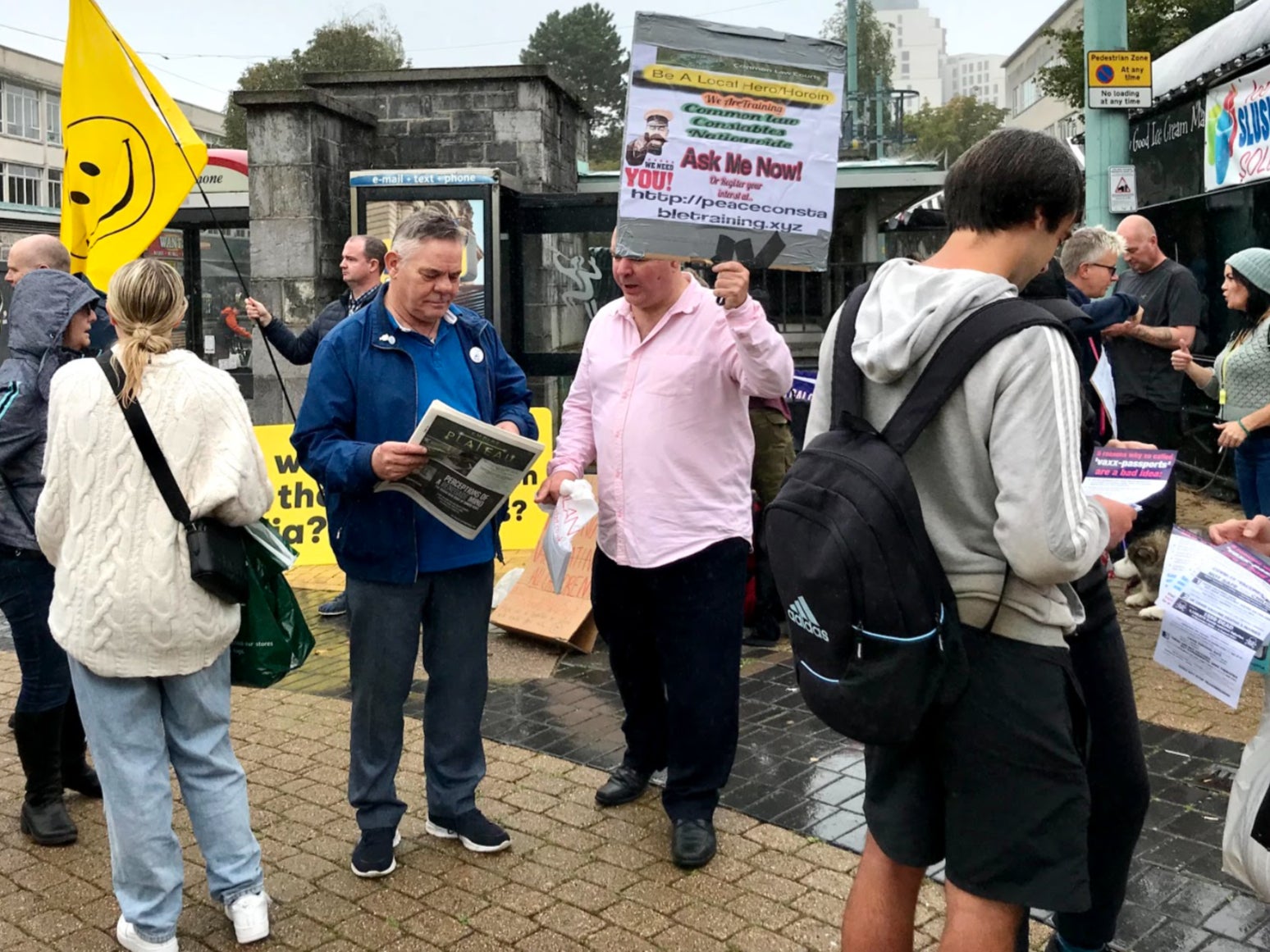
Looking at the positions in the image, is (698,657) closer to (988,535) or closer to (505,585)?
(988,535)

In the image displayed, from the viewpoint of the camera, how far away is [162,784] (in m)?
3.58

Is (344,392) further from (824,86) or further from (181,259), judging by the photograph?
(181,259)

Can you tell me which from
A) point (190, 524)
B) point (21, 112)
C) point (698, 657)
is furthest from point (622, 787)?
point (21, 112)

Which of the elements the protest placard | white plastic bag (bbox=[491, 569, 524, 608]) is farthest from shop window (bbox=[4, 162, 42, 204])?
white plastic bag (bbox=[491, 569, 524, 608])

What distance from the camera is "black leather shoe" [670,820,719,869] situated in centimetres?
402

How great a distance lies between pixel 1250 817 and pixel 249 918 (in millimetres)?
2548

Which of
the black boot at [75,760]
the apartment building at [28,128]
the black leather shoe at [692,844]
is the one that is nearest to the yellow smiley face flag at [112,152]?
the black boot at [75,760]

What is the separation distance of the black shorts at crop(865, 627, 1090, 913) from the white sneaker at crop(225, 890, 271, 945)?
78.9 inches

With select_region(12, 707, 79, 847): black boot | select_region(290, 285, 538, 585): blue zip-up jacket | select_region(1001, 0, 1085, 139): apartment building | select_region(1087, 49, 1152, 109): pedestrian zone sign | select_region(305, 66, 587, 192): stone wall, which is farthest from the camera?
select_region(1001, 0, 1085, 139): apartment building

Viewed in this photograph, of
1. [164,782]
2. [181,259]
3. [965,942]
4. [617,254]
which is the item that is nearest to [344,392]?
[617,254]

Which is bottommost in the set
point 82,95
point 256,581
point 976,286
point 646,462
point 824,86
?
point 256,581

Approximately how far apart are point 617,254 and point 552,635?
3.20 m

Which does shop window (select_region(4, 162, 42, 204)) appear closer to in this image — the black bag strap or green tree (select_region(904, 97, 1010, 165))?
green tree (select_region(904, 97, 1010, 165))

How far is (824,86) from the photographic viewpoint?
350 centimetres
